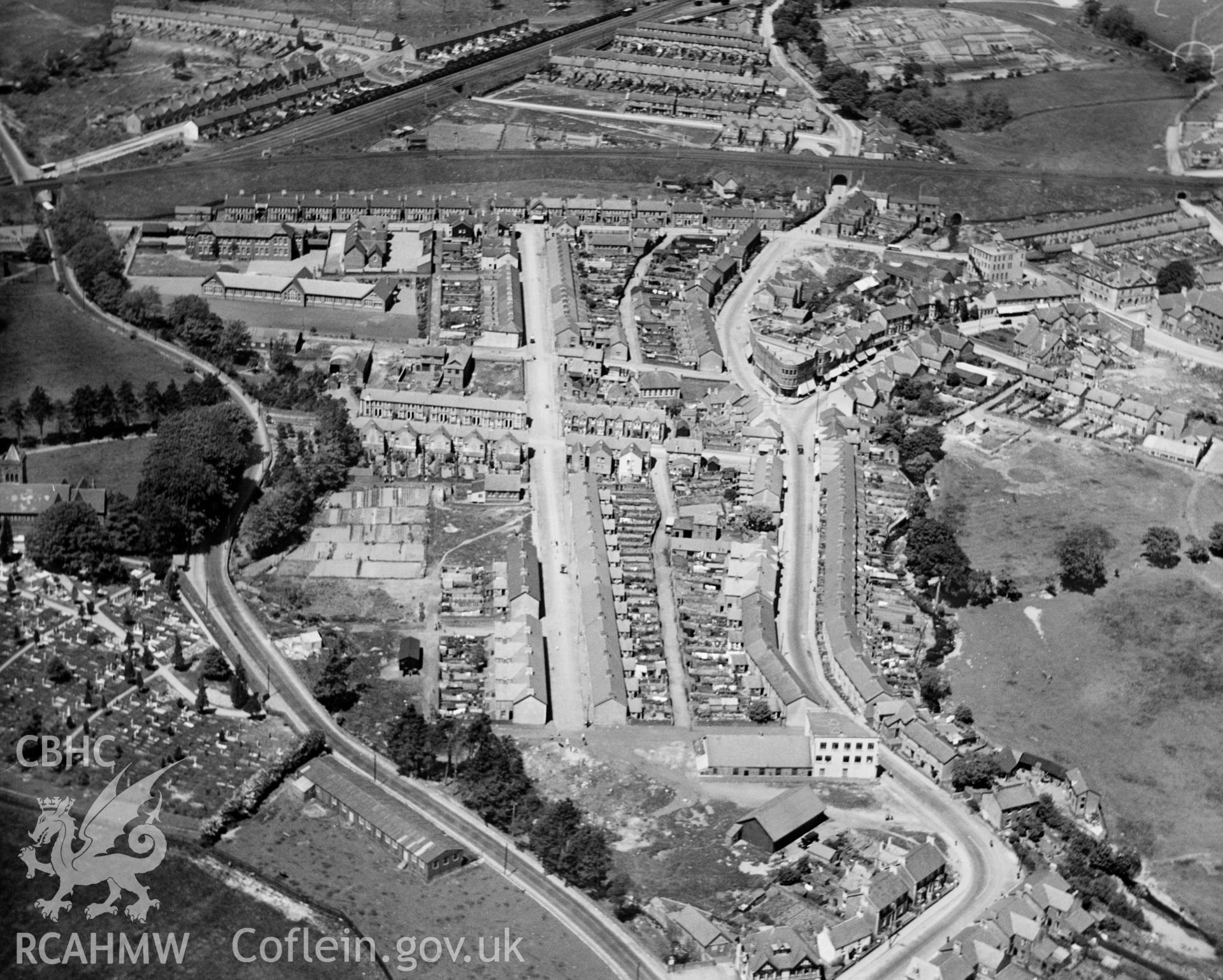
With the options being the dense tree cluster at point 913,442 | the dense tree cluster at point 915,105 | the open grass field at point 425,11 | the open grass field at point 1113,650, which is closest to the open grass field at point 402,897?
the open grass field at point 1113,650

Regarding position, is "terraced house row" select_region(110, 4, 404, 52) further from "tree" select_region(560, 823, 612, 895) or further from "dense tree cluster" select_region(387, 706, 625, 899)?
"tree" select_region(560, 823, 612, 895)

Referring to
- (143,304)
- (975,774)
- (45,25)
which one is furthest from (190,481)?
(45,25)

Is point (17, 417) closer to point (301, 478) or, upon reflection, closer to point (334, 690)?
point (301, 478)

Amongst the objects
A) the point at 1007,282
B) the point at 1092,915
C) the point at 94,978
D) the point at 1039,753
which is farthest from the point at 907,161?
the point at 94,978

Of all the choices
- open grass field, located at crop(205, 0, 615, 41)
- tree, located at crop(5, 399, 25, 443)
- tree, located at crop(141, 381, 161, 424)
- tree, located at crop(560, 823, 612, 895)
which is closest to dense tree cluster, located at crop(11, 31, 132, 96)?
open grass field, located at crop(205, 0, 615, 41)

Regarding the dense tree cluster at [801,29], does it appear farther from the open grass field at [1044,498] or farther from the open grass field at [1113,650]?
the open grass field at [1113,650]
